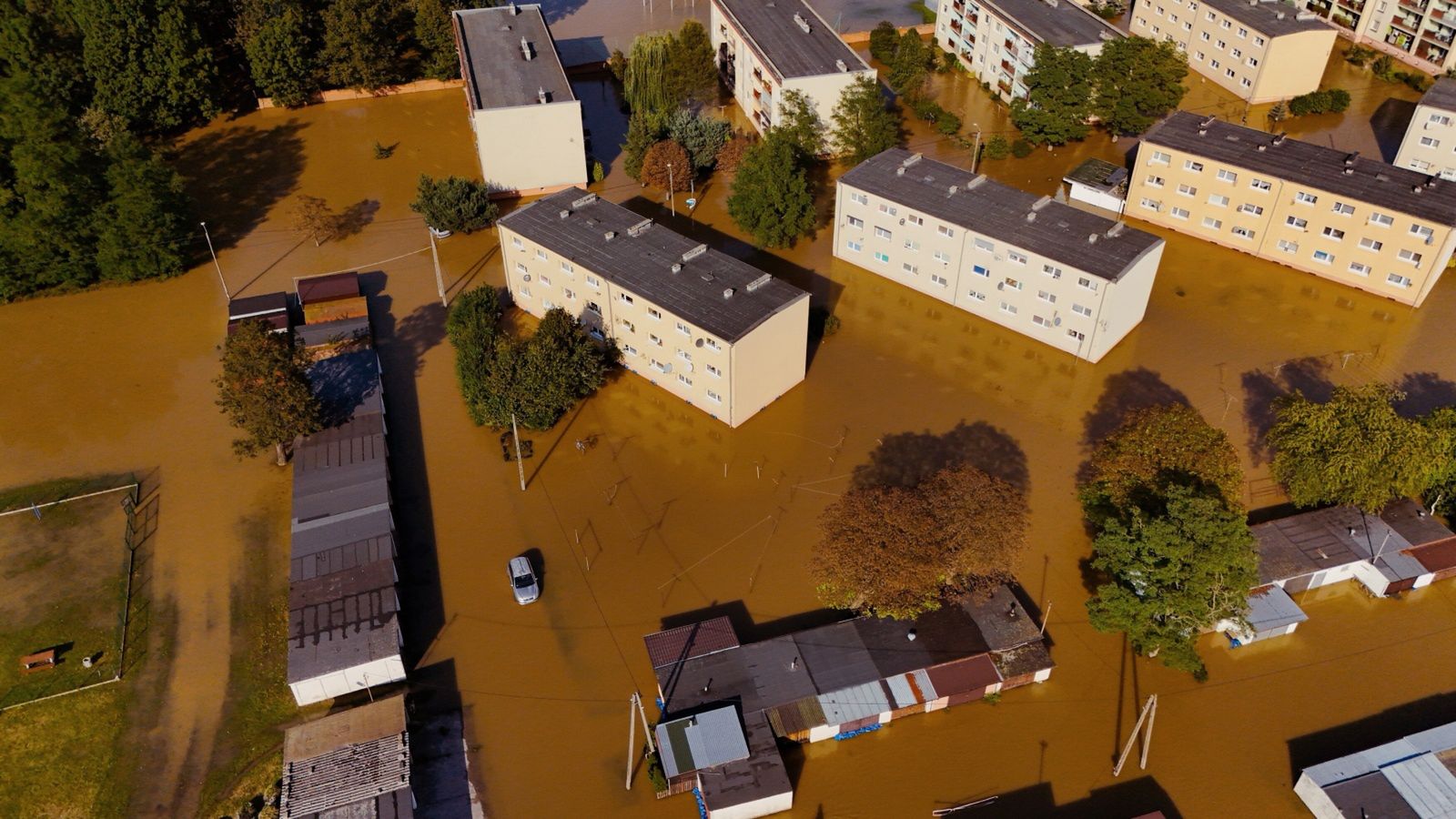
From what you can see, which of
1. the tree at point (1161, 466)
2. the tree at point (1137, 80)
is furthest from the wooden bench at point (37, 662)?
the tree at point (1137, 80)

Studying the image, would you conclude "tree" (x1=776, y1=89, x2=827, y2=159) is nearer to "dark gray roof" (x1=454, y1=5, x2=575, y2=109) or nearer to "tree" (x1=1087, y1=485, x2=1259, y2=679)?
"dark gray roof" (x1=454, y1=5, x2=575, y2=109)

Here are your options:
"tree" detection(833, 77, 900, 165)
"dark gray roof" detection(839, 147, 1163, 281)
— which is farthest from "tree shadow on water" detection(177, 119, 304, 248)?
"dark gray roof" detection(839, 147, 1163, 281)

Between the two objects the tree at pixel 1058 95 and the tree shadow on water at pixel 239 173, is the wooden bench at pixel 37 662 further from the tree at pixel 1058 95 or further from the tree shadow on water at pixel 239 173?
the tree at pixel 1058 95

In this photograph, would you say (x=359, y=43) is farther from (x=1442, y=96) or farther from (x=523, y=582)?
(x=1442, y=96)

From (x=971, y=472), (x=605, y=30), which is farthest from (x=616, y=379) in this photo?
(x=605, y=30)

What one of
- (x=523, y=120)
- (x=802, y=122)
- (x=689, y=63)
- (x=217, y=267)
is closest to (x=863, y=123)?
(x=802, y=122)

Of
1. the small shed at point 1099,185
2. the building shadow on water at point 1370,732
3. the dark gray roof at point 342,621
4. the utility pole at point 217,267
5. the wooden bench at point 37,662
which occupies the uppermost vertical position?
the small shed at point 1099,185
